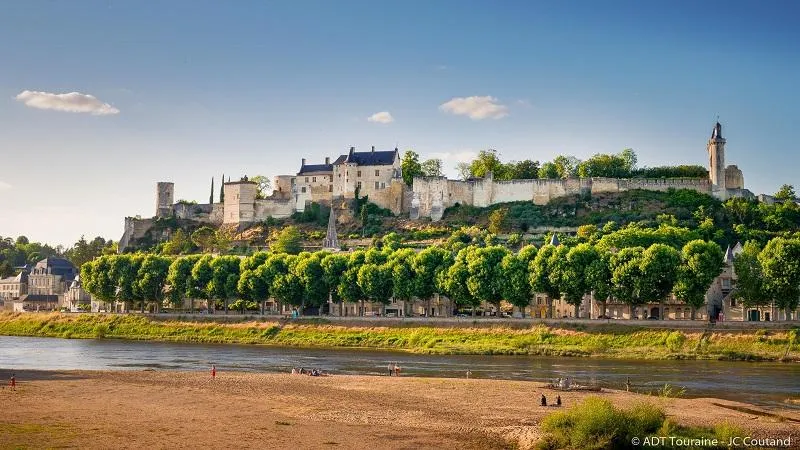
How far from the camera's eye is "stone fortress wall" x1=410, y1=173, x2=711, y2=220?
126m

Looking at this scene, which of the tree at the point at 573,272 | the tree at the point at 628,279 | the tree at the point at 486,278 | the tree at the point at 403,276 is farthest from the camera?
the tree at the point at 403,276

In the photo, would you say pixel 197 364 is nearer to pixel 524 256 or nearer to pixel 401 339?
pixel 401 339

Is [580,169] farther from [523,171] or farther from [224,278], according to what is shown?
[224,278]

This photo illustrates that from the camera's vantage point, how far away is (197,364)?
61469mm

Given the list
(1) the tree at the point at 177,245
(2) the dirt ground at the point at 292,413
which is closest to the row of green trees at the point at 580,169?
(1) the tree at the point at 177,245

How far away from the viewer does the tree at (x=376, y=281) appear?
278 feet

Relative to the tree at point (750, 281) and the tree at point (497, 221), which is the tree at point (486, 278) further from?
the tree at point (497, 221)

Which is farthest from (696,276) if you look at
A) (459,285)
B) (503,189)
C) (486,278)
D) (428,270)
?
(503,189)

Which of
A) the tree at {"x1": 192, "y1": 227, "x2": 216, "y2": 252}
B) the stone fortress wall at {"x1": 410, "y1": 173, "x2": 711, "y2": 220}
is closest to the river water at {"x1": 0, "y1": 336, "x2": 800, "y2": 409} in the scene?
the tree at {"x1": 192, "y1": 227, "x2": 216, "y2": 252}

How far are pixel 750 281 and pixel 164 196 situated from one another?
10189 centimetres

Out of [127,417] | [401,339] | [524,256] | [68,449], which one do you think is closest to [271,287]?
Answer: [401,339]

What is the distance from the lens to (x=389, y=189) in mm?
134375

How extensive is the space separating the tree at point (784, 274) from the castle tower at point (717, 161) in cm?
5320

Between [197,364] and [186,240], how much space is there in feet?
240
